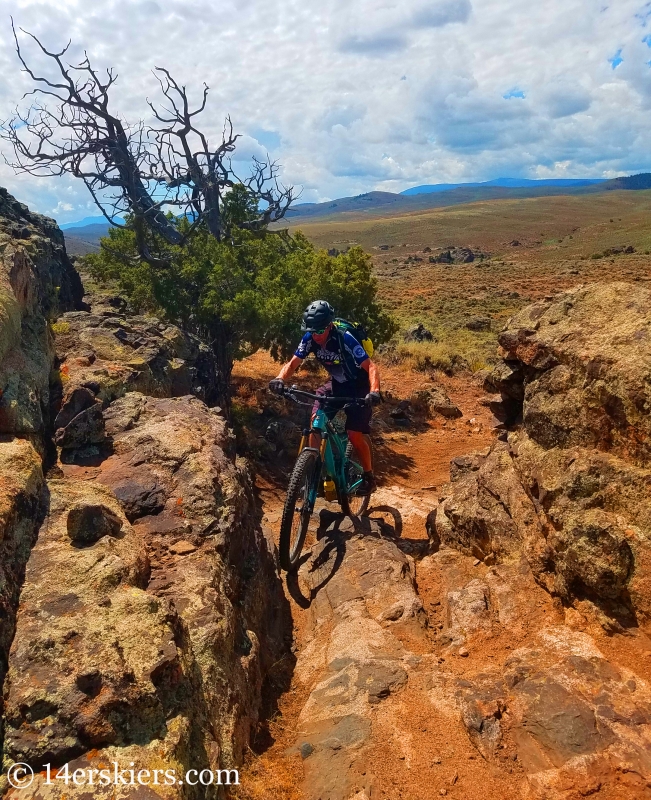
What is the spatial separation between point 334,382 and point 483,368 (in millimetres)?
13877

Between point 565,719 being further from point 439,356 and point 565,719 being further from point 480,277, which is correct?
point 480,277

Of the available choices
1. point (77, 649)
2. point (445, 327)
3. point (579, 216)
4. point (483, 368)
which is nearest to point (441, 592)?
point (77, 649)

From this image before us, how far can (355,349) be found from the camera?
638 cm

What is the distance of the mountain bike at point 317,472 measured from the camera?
228 inches

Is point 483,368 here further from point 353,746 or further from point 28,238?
point 353,746

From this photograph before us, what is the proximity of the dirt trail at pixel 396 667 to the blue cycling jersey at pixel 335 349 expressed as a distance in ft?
6.79

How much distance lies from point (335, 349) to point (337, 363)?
0.54 feet

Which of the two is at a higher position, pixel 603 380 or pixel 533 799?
pixel 603 380

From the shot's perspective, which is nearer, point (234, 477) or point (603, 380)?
point (603, 380)

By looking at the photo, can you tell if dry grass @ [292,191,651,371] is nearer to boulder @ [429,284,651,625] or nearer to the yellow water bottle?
the yellow water bottle

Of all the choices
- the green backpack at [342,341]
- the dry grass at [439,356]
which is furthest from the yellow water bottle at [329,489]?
the dry grass at [439,356]

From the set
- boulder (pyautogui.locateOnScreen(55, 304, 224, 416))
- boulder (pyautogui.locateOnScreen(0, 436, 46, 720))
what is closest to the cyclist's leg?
boulder (pyautogui.locateOnScreen(55, 304, 224, 416))

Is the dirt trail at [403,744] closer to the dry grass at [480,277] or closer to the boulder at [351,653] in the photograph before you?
the boulder at [351,653]

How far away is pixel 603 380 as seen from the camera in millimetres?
4773
